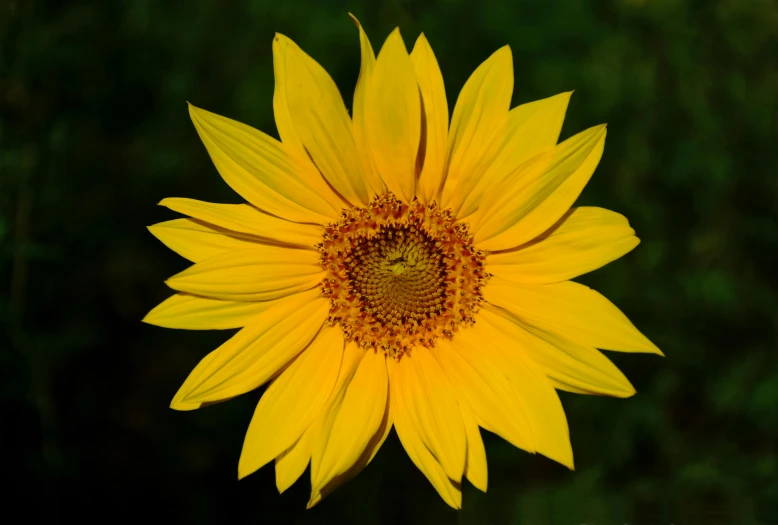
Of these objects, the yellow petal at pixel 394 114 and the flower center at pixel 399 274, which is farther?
the flower center at pixel 399 274

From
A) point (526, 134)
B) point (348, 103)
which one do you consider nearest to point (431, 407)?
point (526, 134)

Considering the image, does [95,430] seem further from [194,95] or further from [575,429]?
[575,429]

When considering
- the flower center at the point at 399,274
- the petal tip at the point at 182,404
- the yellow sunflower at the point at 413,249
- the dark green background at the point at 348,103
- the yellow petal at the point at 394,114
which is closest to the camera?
the yellow petal at the point at 394,114

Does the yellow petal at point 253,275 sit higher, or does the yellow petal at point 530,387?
the yellow petal at point 253,275

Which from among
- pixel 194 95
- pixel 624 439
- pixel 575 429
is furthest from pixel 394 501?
pixel 194 95

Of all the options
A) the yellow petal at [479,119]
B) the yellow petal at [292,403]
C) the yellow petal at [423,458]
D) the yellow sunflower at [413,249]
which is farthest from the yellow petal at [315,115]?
the yellow petal at [423,458]

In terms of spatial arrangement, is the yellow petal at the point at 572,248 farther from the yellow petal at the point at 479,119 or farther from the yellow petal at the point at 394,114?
the yellow petal at the point at 394,114

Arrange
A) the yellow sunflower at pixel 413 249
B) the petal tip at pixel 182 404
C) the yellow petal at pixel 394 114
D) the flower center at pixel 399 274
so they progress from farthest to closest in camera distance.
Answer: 1. the flower center at pixel 399 274
2. the petal tip at pixel 182 404
3. the yellow sunflower at pixel 413 249
4. the yellow petal at pixel 394 114
